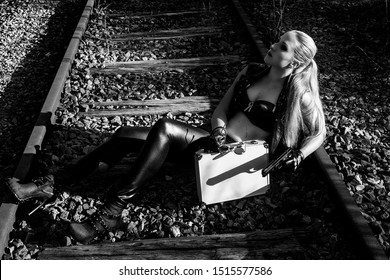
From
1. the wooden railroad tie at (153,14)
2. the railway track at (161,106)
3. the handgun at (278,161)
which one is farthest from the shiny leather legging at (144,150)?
the wooden railroad tie at (153,14)

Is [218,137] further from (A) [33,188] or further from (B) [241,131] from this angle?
(A) [33,188]

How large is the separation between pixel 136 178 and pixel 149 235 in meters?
0.42

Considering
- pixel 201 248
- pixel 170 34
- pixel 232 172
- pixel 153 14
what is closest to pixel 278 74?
pixel 232 172

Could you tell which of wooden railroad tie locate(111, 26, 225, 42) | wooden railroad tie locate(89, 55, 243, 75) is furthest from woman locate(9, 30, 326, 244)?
wooden railroad tie locate(111, 26, 225, 42)

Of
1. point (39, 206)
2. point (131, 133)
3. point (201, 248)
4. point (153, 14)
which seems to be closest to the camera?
point (201, 248)

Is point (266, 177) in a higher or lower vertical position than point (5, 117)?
higher

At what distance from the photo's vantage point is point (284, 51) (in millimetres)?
3004

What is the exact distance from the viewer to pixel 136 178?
3.05 metres

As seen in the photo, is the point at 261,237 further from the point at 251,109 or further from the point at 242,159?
the point at 251,109

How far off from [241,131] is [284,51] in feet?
2.30

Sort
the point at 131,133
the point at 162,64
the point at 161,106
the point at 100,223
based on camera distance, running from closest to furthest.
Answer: the point at 100,223, the point at 131,133, the point at 161,106, the point at 162,64

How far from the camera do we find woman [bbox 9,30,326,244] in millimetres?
3006

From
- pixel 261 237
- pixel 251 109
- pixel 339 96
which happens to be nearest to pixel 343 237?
pixel 261 237

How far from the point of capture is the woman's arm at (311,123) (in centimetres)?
310
